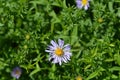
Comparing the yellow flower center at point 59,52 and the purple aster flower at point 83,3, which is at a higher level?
the purple aster flower at point 83,3

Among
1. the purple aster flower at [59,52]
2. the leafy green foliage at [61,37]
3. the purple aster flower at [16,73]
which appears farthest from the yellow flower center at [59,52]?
the purple aster flower at [16,73]

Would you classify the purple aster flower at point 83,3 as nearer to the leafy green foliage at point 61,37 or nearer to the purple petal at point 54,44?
the leafy green foliage at point 61,37

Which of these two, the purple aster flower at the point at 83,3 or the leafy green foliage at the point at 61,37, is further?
the purple aster flower at the point at 83,3

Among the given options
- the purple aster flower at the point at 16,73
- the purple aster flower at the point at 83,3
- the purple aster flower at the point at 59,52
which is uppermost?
the purple aster flower at the point at 83,3

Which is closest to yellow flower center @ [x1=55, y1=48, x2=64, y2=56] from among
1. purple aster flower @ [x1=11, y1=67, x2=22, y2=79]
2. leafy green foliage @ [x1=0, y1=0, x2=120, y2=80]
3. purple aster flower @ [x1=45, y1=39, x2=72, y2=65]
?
purple aster flower @ [x1=45, y1=39, x2=72, y2=65]

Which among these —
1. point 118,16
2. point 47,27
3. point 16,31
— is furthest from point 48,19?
point 118,16

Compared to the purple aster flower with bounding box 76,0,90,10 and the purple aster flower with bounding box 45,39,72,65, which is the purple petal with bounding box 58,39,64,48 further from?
the purple aster flower with bounding box 76,0,90,10
